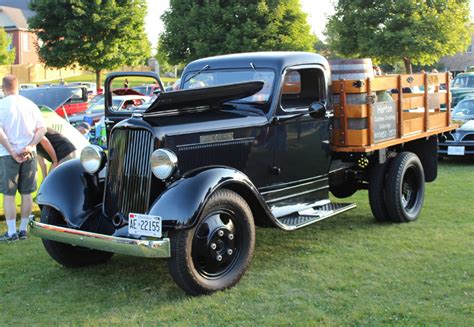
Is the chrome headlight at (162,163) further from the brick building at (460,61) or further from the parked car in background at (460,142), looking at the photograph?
the brick building at (460,61)

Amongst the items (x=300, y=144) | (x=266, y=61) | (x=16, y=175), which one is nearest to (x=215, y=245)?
(x=300, y=144)

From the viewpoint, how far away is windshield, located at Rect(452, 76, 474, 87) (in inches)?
836

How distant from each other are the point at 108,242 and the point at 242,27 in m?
22.6

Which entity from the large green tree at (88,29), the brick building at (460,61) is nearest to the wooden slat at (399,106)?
the large green tree at (88,29)

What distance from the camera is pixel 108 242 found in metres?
4.45

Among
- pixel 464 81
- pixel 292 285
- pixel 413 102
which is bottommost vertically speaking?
pixel 292 285

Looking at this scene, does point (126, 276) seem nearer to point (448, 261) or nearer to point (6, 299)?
point (6, 299)

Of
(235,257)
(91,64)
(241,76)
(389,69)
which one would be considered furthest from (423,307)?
(389,69)

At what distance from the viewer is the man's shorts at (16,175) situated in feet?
21.1

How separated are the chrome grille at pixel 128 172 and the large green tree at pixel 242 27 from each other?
20869 mm

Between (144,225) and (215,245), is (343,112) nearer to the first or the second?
(215,245)

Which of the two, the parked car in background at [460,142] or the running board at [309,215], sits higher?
the parked car in background at [460,142]

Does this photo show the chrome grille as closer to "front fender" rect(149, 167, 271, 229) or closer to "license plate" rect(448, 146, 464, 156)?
"front fender" rect(149, 167, 271, 229)

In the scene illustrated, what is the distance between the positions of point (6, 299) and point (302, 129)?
3160 millimetres
